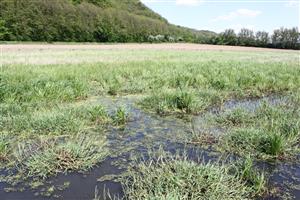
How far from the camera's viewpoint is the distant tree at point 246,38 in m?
64.5

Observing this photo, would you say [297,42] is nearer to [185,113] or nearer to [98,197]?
[185,113]

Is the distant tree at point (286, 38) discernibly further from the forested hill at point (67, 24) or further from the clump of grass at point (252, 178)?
the clump of grass at point (252, 178)

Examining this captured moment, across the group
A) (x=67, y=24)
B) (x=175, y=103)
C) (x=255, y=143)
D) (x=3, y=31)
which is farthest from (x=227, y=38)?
(x=255, y=143)

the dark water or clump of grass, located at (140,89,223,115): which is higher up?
clump of grass, located at (140,89,223,115)

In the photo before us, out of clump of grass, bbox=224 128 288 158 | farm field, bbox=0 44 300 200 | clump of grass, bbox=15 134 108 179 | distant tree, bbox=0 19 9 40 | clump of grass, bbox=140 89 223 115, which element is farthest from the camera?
distant tree, bbox=0 19 9 40

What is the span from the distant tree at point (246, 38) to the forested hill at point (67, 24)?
1292 centimetres

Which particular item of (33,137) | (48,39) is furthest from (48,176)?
(48,39)

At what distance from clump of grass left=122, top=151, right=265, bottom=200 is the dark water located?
0.33 metres

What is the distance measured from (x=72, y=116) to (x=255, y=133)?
3882mm

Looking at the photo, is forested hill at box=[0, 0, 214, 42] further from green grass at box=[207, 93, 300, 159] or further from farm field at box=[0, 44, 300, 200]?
green grass at box=[207, 93, 300, 159]

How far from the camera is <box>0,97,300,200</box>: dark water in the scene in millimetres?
5242

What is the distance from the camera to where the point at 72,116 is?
841cm

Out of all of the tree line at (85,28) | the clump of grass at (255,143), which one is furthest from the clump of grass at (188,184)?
the tree line at (85,28)

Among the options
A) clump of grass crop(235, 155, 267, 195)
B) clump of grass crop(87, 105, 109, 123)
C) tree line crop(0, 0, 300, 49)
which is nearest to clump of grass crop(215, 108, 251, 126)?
clump of grass crop(87, 105, 109, 123)
